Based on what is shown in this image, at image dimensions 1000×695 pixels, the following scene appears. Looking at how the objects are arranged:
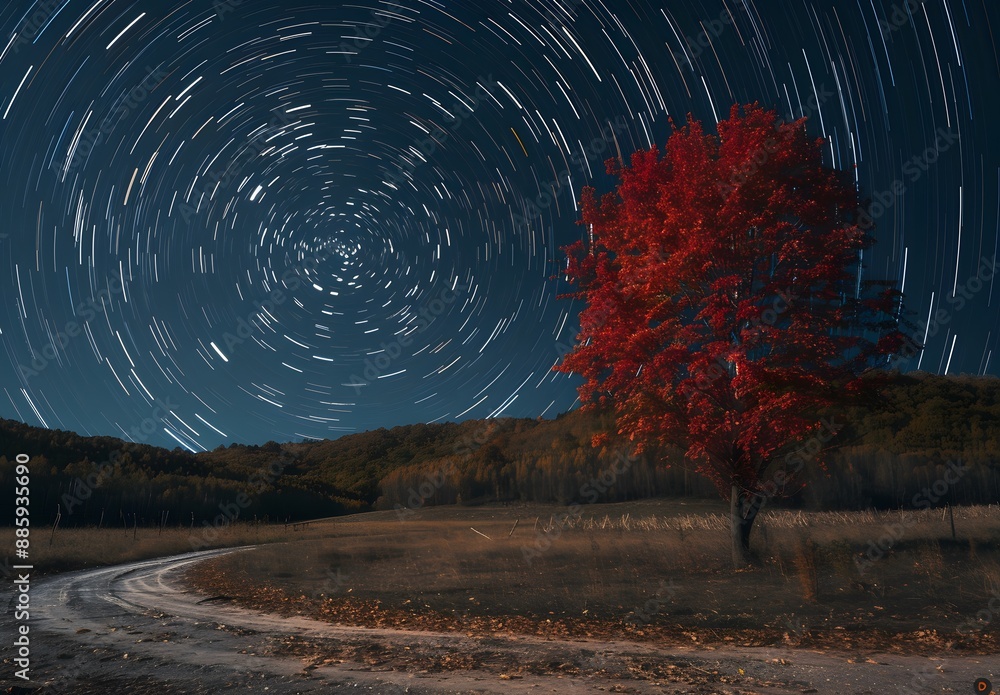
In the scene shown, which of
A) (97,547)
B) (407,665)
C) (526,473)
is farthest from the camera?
(526,473)

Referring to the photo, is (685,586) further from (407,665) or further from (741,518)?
(407,665)

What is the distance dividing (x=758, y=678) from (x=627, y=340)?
9.88 metres

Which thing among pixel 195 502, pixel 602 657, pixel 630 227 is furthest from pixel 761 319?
pixel 195 502

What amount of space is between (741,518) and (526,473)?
86260mm

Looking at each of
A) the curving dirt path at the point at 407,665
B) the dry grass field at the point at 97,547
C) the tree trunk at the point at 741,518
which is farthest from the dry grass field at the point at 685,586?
the dry grass field at the point at 97,547

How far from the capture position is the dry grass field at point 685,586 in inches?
440

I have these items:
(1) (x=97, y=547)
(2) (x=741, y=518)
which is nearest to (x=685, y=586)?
(2) (x=741, y=518)

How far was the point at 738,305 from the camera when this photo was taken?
15250 mm

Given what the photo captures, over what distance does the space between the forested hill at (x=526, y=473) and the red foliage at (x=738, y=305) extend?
34.4ft

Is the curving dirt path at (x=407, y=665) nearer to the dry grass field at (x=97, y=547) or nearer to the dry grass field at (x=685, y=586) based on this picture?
the dry grass field at (x=685, y=586)

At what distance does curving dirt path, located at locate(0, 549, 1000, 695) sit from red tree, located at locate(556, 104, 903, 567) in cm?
767

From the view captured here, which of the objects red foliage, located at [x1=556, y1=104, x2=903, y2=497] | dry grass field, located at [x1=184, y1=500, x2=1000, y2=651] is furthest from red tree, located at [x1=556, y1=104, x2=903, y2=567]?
dry grass field, located at [x1=184, y1=500, x2=1000, y2=651]

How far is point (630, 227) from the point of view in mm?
17859

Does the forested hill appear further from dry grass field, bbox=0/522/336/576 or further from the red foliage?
dry grass field, bbox=0/522/336/576
